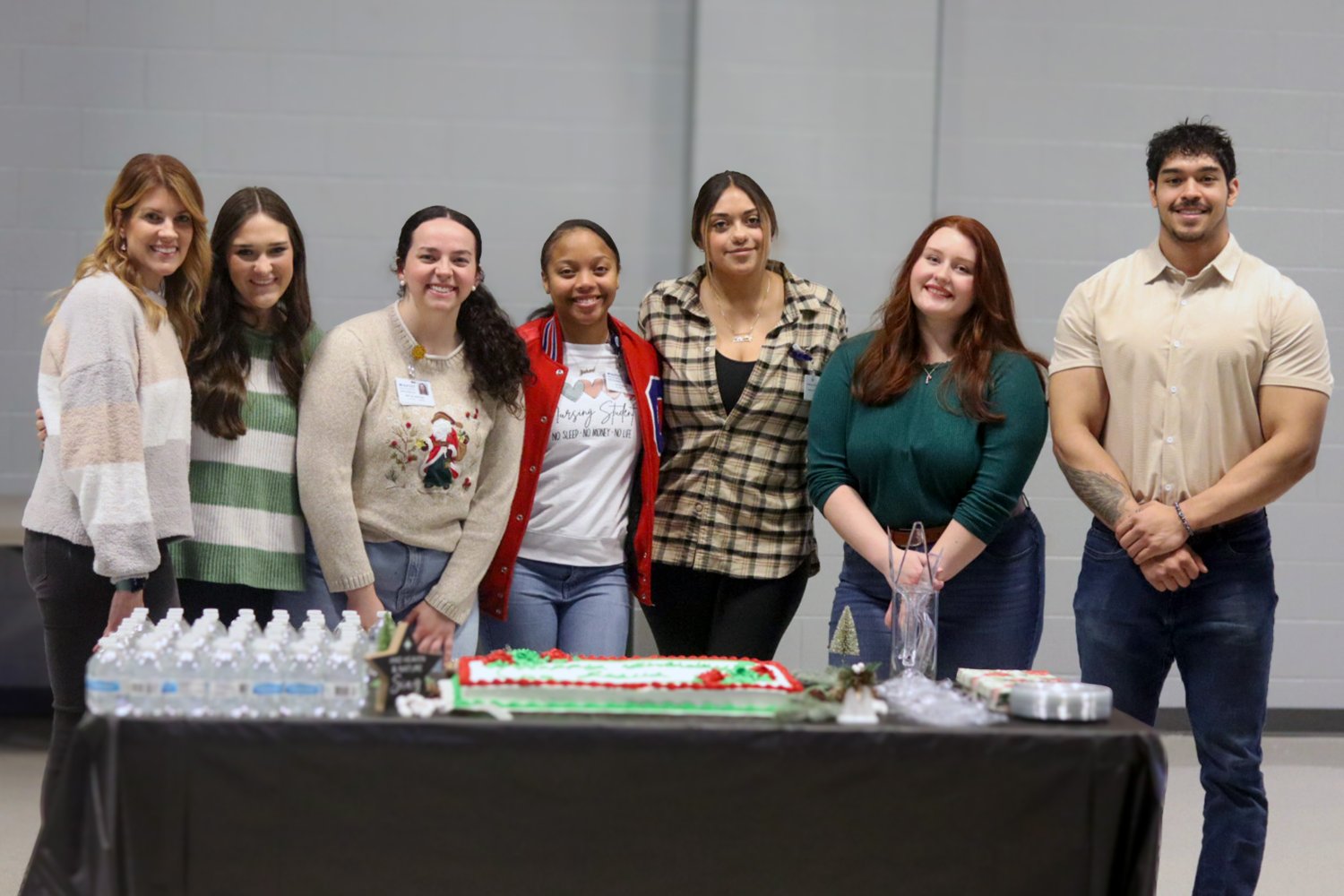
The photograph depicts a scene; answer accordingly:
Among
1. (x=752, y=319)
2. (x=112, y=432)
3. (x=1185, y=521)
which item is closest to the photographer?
(x=112, y=432)

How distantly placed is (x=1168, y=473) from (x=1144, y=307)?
32cm

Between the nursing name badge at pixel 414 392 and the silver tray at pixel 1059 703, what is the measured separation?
1.22m

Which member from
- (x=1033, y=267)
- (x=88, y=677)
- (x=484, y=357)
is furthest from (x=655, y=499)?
(x=1033, y=267)

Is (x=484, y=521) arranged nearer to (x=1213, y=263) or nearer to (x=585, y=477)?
(x=585, y=477)

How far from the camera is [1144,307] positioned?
2.53m

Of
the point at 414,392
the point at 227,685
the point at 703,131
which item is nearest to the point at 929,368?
the point at 414,392

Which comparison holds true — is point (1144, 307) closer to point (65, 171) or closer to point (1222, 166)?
point (1222, 166)

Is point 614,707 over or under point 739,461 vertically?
under

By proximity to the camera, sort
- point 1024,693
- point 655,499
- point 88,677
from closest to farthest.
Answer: point 88,677
point 1024,693
point 655,499

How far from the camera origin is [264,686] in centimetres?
179

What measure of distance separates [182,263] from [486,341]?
0.58 metres

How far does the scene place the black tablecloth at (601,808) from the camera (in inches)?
69.7

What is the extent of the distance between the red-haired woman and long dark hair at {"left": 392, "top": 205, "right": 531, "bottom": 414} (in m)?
0.60

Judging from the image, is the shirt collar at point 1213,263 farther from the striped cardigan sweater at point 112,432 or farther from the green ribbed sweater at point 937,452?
the striped cardigan sweater at point 112,432
